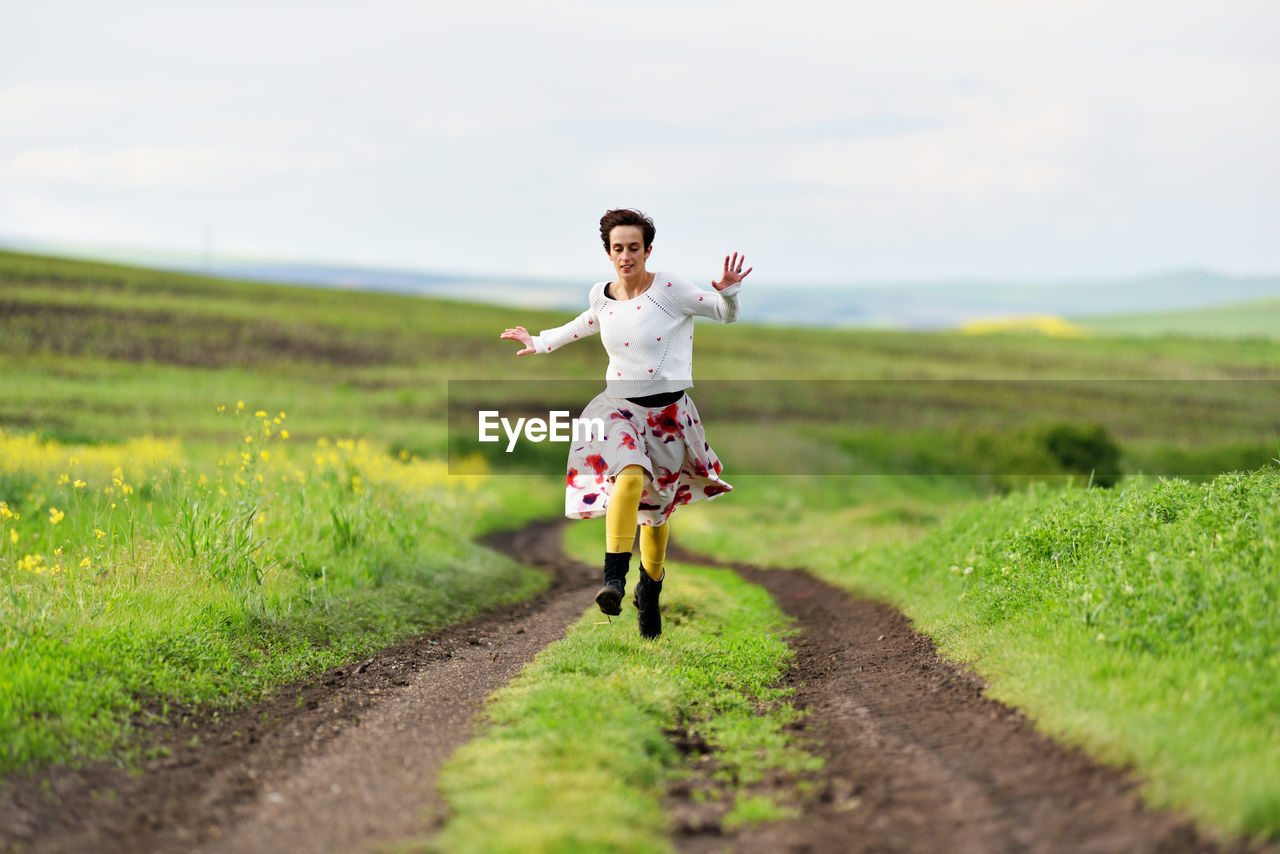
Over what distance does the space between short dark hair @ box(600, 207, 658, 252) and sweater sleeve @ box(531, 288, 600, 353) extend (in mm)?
479

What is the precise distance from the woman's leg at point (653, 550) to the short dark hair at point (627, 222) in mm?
2200

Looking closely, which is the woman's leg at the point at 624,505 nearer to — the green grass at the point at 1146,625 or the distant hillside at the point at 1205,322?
the green grass at the point at 1146,625

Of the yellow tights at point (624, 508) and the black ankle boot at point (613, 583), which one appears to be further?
the yellow tights at point (624, 508)

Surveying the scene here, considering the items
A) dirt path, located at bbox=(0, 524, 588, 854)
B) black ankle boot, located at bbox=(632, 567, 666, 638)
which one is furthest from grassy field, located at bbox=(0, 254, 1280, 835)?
black ankle boot, located at bbox=(632, 567, 666, 638)

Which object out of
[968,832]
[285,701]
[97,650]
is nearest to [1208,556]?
[968,832]

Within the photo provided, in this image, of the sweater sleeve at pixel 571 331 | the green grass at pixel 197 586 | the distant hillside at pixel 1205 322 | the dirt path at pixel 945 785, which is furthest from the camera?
the distant hillside at pixel 1205 322

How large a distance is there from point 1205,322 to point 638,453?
421ft

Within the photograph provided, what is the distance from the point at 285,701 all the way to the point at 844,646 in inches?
181

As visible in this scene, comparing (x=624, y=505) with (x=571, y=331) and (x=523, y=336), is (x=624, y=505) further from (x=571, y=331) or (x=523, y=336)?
(x=523, y=336)

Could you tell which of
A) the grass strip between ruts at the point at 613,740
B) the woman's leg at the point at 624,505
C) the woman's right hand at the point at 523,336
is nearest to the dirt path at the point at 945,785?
the grass strip between ruts at the point at 613,740

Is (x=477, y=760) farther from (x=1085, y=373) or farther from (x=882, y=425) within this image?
(x=1085, y=373)

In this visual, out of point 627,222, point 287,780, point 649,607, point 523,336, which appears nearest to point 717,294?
point 627,222

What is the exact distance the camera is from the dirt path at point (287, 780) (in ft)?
14.3

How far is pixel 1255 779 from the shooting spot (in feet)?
13.1
